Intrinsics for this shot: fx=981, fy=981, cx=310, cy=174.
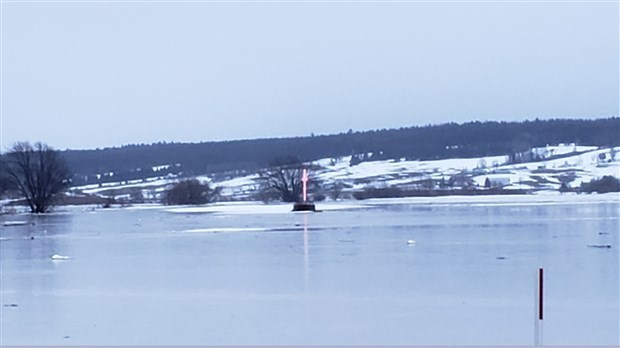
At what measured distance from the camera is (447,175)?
357ft

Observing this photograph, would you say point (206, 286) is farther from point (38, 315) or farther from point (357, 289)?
point (38, 315)

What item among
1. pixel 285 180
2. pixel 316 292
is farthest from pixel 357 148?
pixel 316 292

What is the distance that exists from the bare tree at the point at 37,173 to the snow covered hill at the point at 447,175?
18079 mm

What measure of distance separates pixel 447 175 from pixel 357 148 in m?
39.0

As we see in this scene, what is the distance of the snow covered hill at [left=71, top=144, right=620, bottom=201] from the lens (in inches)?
3652

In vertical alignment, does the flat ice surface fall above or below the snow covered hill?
below

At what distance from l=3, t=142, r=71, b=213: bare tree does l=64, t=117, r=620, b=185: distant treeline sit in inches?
2346

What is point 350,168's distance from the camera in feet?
409

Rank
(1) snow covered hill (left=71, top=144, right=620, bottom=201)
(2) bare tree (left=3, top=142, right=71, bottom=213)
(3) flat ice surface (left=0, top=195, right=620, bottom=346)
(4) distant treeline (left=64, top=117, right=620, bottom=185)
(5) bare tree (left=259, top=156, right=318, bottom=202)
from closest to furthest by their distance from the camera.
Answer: (3) flat ice surface (left=0, top=195, right=620, bottom=346) → (2) bare tree (left=3, top=142, right=71, bottom=213) → (5) bare tree (left=259, top=156, right=318, bottom=202) → (1) snow covered hill (left=71, top=144, right=620, bottom=201) → (4) distant treeline (left=64, top=117, right=620, bottom=185)

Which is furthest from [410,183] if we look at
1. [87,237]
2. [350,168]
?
[87,237]

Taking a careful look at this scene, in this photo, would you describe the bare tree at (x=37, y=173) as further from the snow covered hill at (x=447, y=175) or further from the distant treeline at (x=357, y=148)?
the distant treeline at (x=357, y=148)

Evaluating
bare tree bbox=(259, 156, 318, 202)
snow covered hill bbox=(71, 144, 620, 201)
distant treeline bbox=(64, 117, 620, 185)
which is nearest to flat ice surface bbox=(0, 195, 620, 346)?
bare tree bbox=(259, 156, 318, 202)

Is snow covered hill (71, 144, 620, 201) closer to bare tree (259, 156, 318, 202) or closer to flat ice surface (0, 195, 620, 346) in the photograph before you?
bare tree (259, 156, 318, 202)

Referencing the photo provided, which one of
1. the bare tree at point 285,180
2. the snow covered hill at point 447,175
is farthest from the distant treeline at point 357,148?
the bare tree at point 285,180
